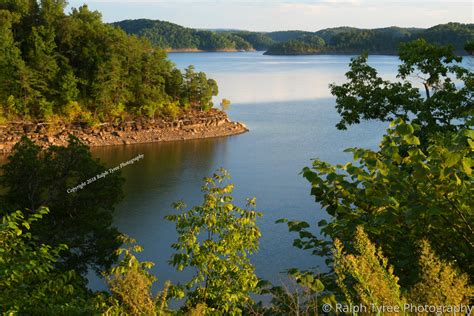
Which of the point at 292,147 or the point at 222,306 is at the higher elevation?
the point at 222,306

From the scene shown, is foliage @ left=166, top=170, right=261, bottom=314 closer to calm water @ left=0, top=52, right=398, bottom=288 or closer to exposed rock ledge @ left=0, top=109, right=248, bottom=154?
calm water @ left=0, top=52, right=398, bottom=288

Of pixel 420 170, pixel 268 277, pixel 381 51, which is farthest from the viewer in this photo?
pixel 381 51

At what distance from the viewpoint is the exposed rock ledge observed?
36.6 meters

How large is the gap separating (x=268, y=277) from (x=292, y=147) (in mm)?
21419

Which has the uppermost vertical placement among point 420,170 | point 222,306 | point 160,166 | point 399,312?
point 420,170

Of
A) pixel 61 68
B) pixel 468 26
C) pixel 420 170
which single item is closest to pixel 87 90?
pixel 61 68

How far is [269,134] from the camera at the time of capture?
4091 cm

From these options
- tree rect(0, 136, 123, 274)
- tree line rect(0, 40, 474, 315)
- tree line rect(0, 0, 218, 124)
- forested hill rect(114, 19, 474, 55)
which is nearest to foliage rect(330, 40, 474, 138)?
tree line rect(0, 40, 474, 315)

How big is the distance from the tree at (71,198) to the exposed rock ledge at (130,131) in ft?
72.6

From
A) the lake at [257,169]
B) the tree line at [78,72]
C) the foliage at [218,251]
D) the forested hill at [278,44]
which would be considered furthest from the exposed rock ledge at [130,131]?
the forested hill at [278,44]

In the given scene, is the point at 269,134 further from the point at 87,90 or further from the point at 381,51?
the point at 381,51

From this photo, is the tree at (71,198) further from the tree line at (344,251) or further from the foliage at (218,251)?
the foliage at (218,251)

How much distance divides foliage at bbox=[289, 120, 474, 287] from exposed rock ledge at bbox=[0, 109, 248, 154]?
33.2m

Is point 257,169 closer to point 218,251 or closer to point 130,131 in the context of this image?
point 130,131
